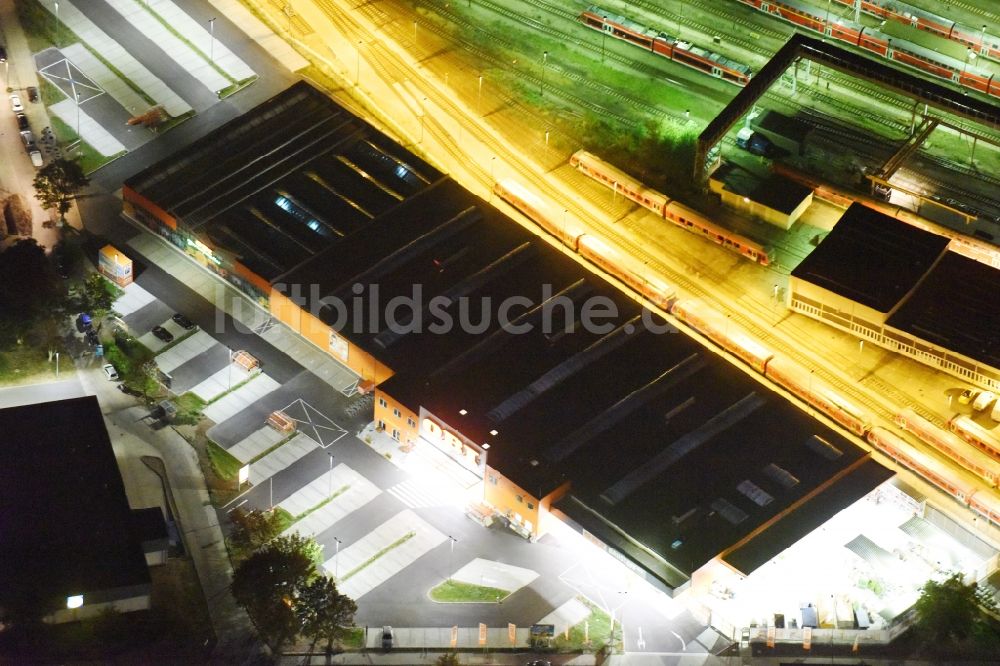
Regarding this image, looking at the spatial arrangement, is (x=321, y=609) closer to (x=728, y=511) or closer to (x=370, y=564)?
(x=370, y=564)

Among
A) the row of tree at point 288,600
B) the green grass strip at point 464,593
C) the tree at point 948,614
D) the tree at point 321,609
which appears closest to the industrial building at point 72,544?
the row of tree at point 288,600

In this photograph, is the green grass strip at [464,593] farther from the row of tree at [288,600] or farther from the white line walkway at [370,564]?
the row of tree at [288,600]

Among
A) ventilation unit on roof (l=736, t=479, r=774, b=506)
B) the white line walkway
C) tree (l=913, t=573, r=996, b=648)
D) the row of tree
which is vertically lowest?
tree (l=913, t=573, r=996, b=648)

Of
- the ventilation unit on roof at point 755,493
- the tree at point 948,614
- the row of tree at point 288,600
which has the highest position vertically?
the ventilation unit on roof at point 755,493

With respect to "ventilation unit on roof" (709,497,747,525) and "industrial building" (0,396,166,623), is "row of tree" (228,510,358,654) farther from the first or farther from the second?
"ventilation unit on roof" (709,497,747,525)

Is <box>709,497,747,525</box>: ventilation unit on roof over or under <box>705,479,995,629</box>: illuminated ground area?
over

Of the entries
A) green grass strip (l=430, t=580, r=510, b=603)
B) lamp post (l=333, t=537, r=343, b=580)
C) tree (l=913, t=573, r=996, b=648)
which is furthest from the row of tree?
tree (l=913, t=573, r=996, b=648)
